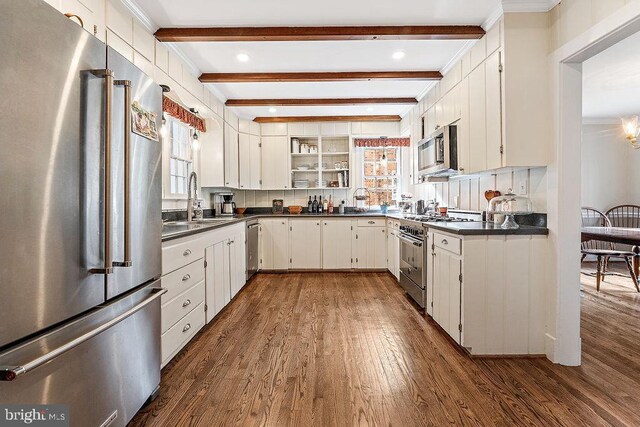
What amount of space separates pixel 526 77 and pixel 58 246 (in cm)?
295

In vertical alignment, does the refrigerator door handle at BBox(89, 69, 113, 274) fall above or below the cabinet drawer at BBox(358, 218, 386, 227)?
above

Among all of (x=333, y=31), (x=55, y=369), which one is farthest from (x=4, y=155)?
(x=333, y=31)

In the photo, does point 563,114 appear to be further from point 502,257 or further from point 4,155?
point 4,155

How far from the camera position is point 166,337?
2.08 meters

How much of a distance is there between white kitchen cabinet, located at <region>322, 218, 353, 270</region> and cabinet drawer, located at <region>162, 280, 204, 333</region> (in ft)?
8.44

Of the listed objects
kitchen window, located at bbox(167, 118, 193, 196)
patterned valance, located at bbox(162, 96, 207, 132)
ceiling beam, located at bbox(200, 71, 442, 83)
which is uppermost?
ceiling beam, located at bbox(200, 71, 442, 83)

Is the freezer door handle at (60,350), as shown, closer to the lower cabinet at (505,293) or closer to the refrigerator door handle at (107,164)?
the refrigerator door handle at (107,164)

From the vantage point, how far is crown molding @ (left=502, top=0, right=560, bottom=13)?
2.33 metres

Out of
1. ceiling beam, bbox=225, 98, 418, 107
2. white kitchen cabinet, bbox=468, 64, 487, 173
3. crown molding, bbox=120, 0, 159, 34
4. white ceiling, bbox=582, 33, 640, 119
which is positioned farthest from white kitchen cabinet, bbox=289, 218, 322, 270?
white ceiling, bbox=582, 33, 640, 119

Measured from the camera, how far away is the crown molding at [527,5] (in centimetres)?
233

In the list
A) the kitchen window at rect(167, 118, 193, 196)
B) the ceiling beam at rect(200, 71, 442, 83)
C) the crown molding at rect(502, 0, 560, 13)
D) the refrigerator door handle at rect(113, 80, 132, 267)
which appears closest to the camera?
the refrigerator door handle at rect(113, 80, 132, 267)

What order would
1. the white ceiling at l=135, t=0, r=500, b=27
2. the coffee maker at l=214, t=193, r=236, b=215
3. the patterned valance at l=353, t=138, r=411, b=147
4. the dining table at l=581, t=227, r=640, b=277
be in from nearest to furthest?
the white ceiling at l=135, t=0, r=500, b=27 → the dining table at l=581, t=227, r=640, b=277 → the coffee maker at l=214, t=193, r=236, b=215 → the patterned valance at l=353, t=138, r=411, b=147

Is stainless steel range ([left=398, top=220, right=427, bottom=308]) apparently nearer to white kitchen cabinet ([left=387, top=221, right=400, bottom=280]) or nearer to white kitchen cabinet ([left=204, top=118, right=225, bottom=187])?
white kitchen cabinet ([left=387, top=221, right=400, bottom=280])

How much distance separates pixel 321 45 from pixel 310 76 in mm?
653
